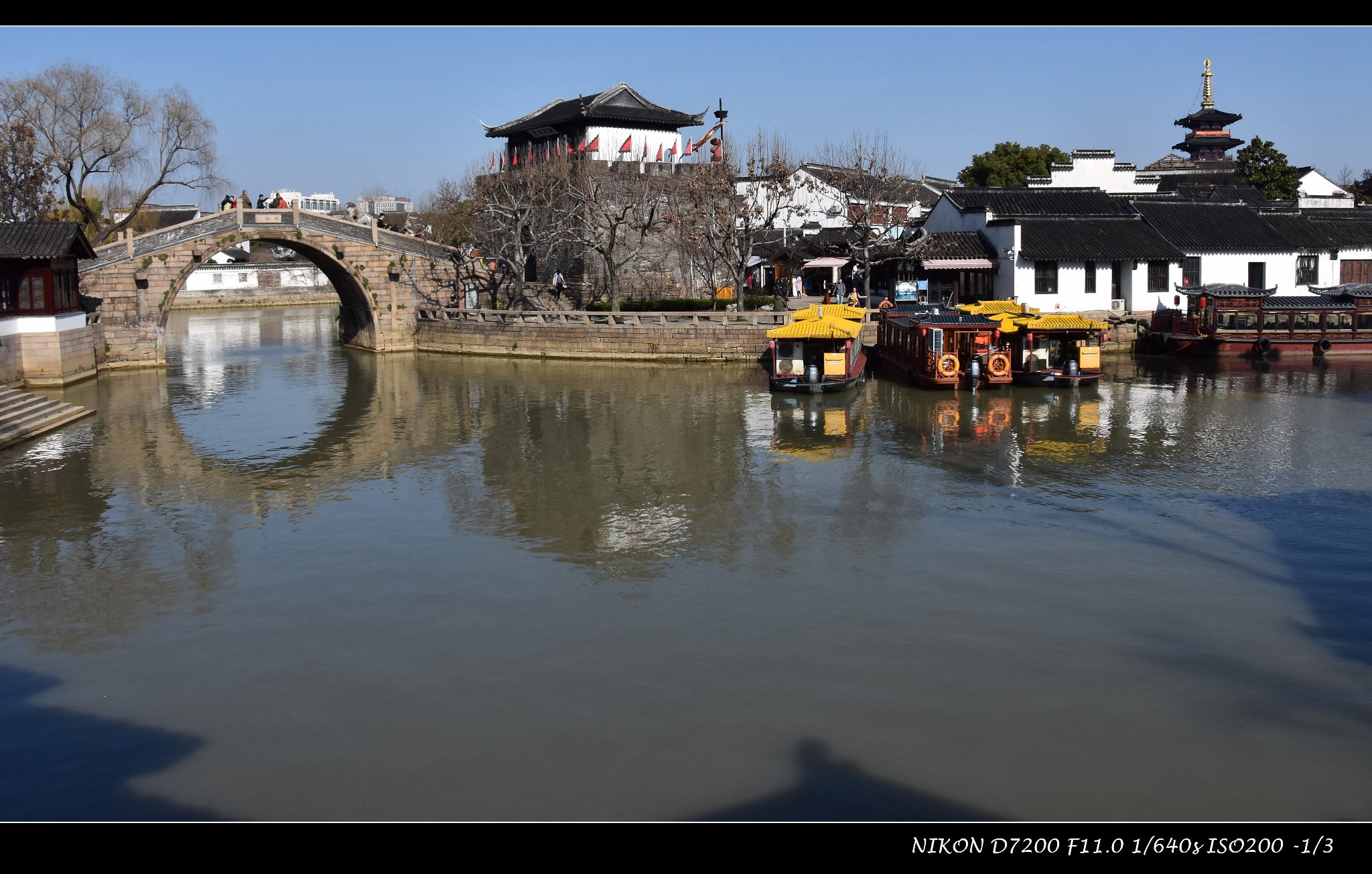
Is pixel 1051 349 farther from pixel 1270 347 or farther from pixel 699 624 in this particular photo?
pixel 699 624

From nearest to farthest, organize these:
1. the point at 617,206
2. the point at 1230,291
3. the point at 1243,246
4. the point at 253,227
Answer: the point at 1230,291
the point at 253,227
the point at 1243,246
the point at 617,206

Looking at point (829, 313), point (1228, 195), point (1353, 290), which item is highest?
point (1228, 195)

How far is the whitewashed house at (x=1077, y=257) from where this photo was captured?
3575cm

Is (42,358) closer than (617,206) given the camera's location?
Yes

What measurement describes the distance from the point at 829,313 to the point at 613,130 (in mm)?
18520

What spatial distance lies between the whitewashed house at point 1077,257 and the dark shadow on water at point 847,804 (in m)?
29.9

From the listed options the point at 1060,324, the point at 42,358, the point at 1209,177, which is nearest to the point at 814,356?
the point at 1060,324

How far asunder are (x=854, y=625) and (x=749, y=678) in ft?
5.76

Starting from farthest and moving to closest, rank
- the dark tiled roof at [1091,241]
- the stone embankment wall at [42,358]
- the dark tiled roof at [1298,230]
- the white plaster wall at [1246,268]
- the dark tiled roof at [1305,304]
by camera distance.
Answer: the dark tiled roof at [1298,230] < the white plaster wall at [1246,268] < the dark tiled roof at [1091,241] < the dark tiled roof at [1305,304] < the stone embankment wall at [42,358]

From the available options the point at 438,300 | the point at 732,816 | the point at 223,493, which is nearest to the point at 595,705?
the point at 732,816

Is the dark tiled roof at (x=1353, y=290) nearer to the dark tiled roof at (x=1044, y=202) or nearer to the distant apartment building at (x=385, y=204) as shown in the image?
the dark tiled roof at (x=1044, y=202)

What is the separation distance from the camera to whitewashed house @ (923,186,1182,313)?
3575cm

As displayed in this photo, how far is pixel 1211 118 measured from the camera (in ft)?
195

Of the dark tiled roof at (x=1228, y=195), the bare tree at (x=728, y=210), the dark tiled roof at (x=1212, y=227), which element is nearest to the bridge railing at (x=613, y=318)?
the bare tree at (x=728, y=210)
